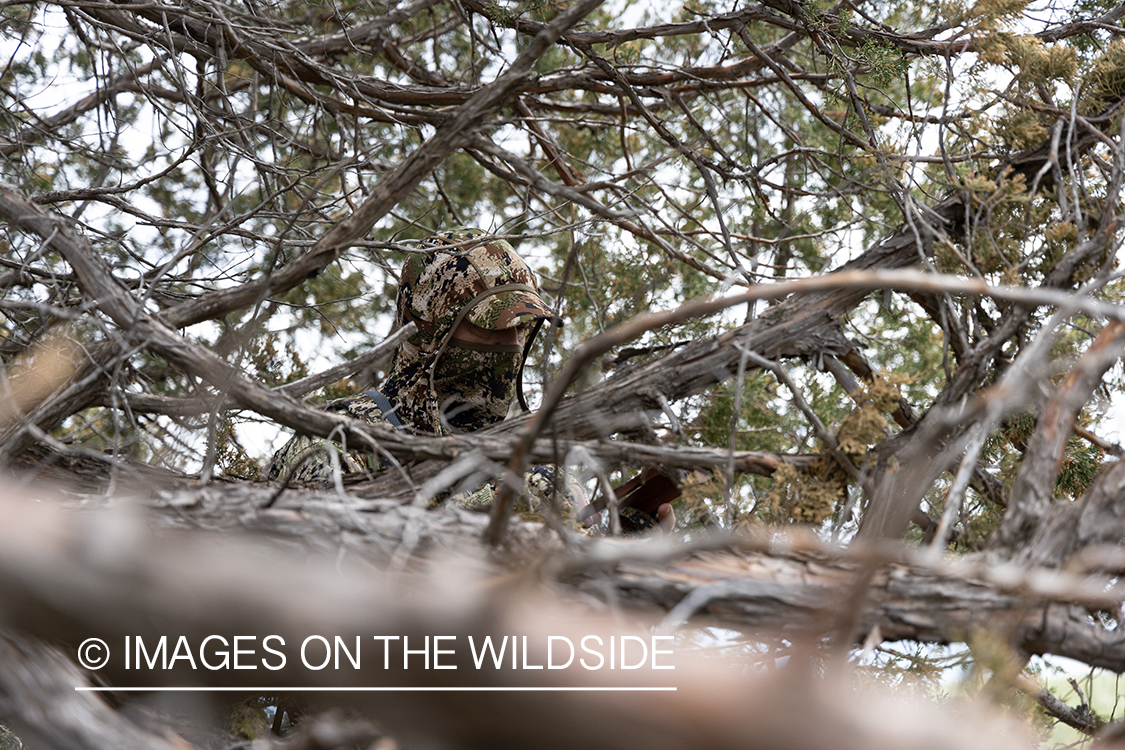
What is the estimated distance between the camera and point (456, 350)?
8.85 ft

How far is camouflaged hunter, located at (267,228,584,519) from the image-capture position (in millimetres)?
2586

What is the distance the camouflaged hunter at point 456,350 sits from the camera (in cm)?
259

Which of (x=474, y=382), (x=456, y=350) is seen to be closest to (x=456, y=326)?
(x=456, y=350)

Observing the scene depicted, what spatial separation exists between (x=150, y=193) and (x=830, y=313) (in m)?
3.42

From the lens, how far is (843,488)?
64.4 inches

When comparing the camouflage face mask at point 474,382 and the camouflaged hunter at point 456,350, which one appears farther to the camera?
the camouflage face mask at point 474,382

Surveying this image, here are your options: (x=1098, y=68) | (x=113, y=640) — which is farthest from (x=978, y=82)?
(x=113, y=640)

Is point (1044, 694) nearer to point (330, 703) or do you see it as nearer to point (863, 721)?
point (863, 721)

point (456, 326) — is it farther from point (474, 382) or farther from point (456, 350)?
point (474, 382)

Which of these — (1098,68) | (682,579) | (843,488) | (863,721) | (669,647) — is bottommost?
(863,721)

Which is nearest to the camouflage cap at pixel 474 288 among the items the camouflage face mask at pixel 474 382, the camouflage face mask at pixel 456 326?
the camouflage face mask at pixel 456 326

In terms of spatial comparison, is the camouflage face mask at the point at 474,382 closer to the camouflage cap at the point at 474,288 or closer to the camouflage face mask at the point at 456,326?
the camouflage face mask at the point at 456,326

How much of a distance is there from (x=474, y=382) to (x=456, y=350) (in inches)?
5.2

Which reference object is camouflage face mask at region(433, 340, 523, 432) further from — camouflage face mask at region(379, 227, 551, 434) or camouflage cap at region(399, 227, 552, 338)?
camouflage cap at region(399, 227, 552, 338)
